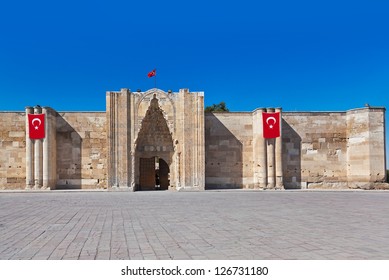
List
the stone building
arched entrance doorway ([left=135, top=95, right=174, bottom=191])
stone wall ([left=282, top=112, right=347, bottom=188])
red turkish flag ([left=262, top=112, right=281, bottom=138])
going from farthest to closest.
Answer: stone wall ([left=282, top=112, right=347, bottom=188]), arched entrance doorway ([left=135, top=95, right=174, bottom=191]), red turkish flag ([left=262, top=112, right=281, bottom=138]), the stone building

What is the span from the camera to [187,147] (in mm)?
27828

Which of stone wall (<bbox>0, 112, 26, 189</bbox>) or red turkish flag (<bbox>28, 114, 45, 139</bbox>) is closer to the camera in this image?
red turkish flag (<bbox>28, 114, 45, 139</bbox>)

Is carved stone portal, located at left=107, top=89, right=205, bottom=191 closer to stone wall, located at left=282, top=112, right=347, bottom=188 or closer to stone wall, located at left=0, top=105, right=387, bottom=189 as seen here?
stone wall, located at left=0, top=105, right=387, bottom=189

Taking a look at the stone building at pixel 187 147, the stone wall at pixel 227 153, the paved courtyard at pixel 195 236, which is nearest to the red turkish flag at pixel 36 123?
the stone building at pixel 187 147

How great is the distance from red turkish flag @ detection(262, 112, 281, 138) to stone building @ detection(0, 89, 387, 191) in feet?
1.47

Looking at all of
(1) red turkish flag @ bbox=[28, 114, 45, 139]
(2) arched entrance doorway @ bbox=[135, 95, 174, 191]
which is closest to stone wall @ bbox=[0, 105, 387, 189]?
(2) arched entrance doorway @ bbox=[135, 95, 174, 191]

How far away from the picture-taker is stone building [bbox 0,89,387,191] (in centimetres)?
2766

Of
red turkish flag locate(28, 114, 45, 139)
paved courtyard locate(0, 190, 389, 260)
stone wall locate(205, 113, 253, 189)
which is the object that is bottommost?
paved courtyard locate(0, 190, 389, 260)

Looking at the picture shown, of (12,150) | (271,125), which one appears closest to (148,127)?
(271,125)

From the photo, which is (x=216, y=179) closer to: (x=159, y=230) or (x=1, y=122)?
(x=1, y=122)

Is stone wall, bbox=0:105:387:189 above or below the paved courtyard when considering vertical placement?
above

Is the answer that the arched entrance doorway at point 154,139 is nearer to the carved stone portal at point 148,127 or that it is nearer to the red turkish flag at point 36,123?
the carved stone portal at point 148,127

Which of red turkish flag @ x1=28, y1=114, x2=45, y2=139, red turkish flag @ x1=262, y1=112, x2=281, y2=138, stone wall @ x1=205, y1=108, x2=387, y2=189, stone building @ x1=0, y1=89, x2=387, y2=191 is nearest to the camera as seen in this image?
red turkish flag @ x1=28, y1=114, x2=45, y2=139

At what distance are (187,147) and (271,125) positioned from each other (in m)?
6.32
